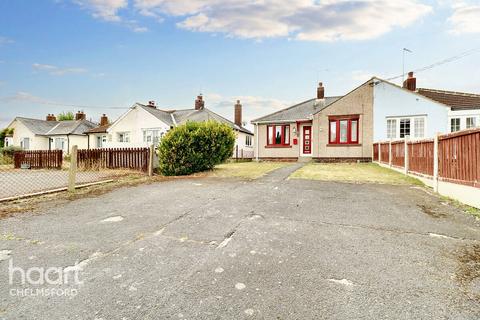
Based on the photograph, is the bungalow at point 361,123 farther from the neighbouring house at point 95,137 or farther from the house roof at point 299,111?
the neighbouring house at point 95,137

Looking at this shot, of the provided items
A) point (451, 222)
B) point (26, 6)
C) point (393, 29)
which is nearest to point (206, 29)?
point (26, 6)

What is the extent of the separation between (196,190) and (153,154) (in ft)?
18.0

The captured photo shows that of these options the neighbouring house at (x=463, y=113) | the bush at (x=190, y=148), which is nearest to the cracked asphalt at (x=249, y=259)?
the bush at (x=190, y=148)

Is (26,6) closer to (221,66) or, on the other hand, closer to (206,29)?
(206,29)

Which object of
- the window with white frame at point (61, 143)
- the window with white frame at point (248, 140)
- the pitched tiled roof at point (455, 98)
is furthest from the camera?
the window with white frame at point (61, 143)

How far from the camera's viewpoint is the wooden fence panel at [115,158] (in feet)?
43.2

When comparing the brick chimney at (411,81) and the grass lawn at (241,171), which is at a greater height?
the brick chimney at (411,81)

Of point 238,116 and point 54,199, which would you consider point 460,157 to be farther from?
point 238,116

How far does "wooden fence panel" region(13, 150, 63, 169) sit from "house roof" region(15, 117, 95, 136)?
25566 mm

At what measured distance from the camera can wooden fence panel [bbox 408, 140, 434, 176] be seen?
29.9 feet

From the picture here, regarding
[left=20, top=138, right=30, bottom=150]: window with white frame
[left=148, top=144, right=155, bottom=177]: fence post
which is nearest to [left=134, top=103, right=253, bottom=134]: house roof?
[left=148, top=144, right=155, bottom=177]: fence post

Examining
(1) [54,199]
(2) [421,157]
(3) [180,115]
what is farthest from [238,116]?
(1) [54,199]

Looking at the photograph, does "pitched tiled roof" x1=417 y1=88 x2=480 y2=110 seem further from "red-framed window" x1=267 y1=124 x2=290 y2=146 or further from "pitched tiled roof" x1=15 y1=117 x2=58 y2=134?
"pitched tiled roof" x1=15 y1=117 x2=58 y2=134

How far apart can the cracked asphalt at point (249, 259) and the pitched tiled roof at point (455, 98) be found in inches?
733
